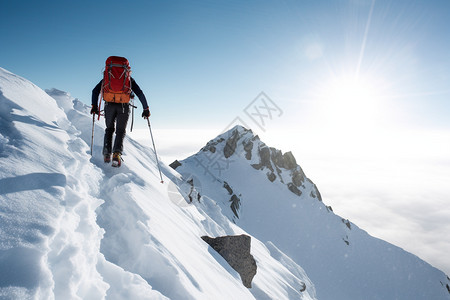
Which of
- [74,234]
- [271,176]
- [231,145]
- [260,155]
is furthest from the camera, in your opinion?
[231,145]

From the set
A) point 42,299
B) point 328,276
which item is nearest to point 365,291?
point 328,276

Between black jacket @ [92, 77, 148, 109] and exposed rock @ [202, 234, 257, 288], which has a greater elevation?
black jacket @ [92, 77, 148, 109]

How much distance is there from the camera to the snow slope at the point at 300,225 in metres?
49.4

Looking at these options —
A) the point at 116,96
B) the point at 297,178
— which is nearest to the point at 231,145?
the point at 297,178

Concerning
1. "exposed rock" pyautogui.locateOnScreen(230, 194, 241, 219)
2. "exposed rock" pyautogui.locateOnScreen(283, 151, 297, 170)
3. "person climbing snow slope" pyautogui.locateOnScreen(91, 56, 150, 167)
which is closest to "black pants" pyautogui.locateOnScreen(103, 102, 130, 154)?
"person climbing snow slope" pyautogui.locateOnScreen(91, 56, 150, 167)

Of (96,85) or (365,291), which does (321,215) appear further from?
(96,85)

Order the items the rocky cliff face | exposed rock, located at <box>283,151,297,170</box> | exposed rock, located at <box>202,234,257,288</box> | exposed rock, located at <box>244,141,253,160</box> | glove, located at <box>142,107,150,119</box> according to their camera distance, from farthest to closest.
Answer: exposed rock, located at <box>283,151,297,170</box> < exposed rock, located at <box>244,141,253,160</box> < the rocky cliff face < exposed rock, located at <box>202,234,257,288</box> < glove, located at <box>142,107,150,119</box>

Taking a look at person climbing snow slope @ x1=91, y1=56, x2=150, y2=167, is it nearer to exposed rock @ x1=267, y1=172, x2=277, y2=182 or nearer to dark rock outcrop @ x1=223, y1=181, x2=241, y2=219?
dark rock outcrop @ x1=223, y1=181, x2=241, y2=219

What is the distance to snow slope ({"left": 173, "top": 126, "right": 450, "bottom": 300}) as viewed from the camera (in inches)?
1946

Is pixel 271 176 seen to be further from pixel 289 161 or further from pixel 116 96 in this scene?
pixel 116 96

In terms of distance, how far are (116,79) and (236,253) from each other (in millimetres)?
7843

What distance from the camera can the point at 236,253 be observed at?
30.6ft

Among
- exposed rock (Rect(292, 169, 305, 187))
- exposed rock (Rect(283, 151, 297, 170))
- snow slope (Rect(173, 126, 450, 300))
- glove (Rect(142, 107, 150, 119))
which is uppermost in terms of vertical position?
exposed rock (Rect(283, 151, 297, 170))

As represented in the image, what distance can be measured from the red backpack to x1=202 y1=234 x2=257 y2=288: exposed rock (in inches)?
225
